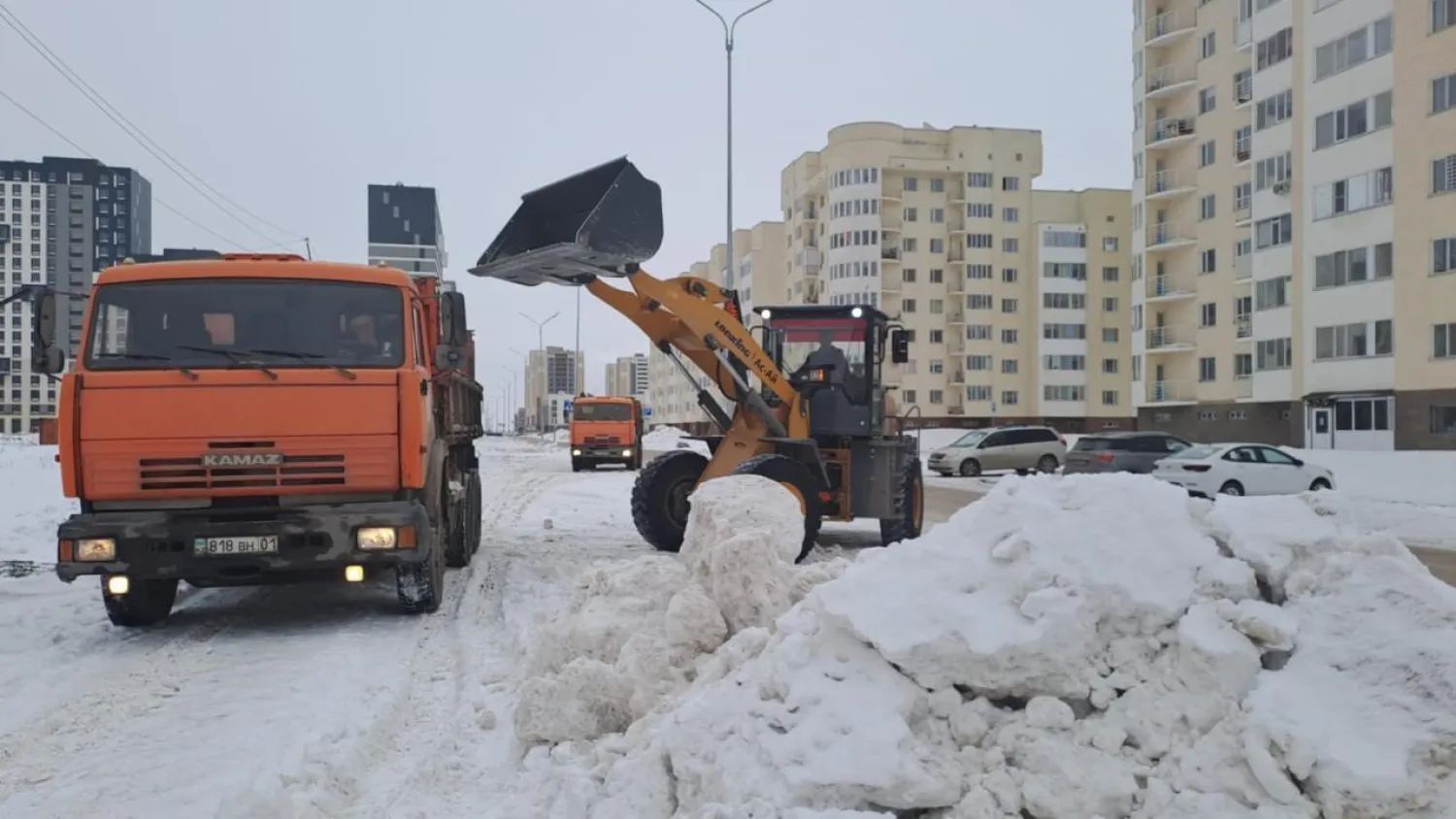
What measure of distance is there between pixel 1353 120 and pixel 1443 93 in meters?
3.45

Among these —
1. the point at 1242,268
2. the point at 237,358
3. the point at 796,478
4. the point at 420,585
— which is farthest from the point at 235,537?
the point at 1242,268

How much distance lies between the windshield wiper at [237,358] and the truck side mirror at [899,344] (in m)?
6.95

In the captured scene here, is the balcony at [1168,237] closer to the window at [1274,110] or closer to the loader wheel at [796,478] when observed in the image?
the window at [1274,110]

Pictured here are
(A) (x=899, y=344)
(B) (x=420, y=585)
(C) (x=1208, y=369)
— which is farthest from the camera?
(C) (x=1208, y=369)

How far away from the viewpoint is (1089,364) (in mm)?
73000

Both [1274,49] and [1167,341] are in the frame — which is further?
[1167,341]

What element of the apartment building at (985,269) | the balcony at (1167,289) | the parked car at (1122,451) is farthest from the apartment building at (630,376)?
the parked car at (1122,451)

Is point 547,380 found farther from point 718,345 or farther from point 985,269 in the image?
point 718,345

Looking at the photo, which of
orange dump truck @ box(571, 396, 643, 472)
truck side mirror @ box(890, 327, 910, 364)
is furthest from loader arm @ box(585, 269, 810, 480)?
orange dump truck @ box(571, 396, 643, 472)

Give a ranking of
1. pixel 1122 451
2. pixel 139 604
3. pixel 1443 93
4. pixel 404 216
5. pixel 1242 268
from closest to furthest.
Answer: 1. pixel 139 604
2. pixel 1122 451
3. pixel 1443 93
4. pixel 1242 268
5. pixel 404 216

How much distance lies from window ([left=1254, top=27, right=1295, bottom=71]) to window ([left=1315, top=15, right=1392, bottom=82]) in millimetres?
3638

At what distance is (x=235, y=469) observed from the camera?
6781mm

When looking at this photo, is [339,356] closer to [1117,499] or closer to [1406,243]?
[1117,499]

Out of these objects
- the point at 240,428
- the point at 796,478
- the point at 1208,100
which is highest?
the point at 1208,100
